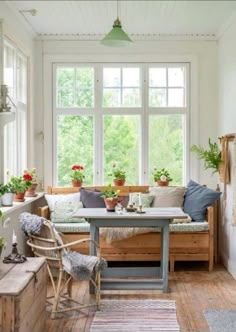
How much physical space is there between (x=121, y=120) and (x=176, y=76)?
968 millimetres

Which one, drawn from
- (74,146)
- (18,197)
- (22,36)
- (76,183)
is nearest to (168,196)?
(76,183)

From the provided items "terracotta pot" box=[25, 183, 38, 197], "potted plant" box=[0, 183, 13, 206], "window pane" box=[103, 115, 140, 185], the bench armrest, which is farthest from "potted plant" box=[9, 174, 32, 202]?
"window pane" box=[103, 115, 140, 185]

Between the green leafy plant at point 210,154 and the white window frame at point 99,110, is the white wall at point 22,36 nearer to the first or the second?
the white window frame at point 99,110

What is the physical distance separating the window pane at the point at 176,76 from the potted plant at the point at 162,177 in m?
1.20

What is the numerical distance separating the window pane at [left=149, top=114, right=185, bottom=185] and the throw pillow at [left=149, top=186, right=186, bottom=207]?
42cm

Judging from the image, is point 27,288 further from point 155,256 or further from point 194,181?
point 194,181

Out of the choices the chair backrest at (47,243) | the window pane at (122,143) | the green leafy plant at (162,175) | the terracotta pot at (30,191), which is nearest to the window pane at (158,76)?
the window pane at (122,143)

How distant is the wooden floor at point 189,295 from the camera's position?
398 cm

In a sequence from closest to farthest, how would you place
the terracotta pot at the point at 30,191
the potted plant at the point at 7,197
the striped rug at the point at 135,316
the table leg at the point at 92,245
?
the striped rug at the point at 135,316 → the potted plant at the point at 7,197 → the table leg at the point at 92,245 → the terracotta pot at the point at 30,191

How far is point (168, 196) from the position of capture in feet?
20.0

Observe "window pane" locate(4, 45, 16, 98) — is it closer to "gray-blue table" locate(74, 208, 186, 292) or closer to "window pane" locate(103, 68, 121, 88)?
"window pane" locate(103, 68, 121, 88)

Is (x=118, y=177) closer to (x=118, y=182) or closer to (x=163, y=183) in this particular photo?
(x=118, y=182)

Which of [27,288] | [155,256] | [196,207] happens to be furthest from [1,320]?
[196,207]

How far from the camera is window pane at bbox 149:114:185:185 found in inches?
261
